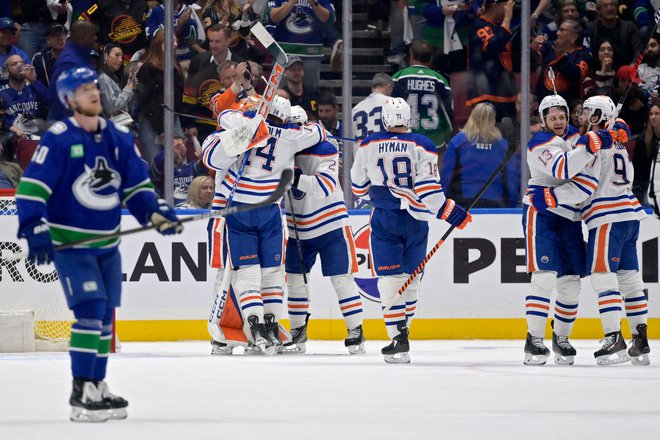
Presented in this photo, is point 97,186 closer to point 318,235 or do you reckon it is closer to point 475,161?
point 318,235

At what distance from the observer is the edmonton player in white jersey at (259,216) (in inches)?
293

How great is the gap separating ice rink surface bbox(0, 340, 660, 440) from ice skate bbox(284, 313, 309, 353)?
0.14 m

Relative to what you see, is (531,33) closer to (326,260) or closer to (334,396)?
(326,260)

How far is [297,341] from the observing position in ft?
25.3

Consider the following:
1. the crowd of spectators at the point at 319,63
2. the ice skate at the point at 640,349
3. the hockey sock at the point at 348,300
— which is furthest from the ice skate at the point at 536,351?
the crowd of spectators at the point at 319,63

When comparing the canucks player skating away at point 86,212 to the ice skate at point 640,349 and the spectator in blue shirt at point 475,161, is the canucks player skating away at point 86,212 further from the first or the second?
the spectator in blue shirt at point 475,161

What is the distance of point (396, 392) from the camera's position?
526 centimetres

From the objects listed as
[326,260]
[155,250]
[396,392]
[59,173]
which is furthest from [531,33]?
[59,173]

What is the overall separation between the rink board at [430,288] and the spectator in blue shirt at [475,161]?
0.25 m

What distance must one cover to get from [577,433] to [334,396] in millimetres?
1373

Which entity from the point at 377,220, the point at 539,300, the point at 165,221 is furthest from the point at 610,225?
the point at 165,221

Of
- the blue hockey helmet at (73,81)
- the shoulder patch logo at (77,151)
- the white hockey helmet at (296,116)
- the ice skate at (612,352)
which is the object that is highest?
the white hockey helmet at (296,116)

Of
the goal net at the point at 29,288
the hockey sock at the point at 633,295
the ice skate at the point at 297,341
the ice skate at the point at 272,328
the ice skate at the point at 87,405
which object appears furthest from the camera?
the goal net at the point at 29,288

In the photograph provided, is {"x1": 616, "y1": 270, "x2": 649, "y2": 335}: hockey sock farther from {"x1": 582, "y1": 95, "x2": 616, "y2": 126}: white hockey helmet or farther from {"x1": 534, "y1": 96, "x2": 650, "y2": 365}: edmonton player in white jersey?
{"x1": 582, "y1": 95, "x2": 616, "y2": 126}: white hockey helmet
